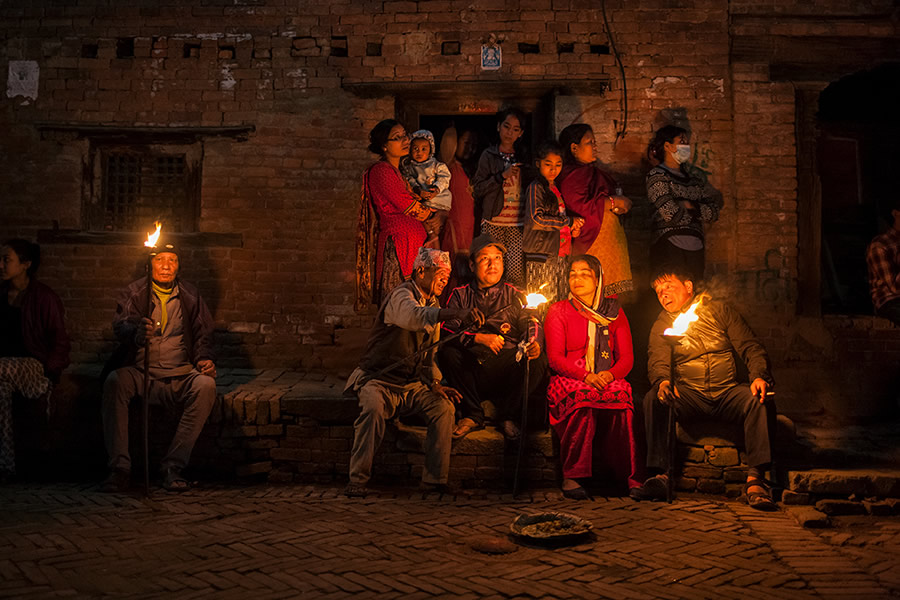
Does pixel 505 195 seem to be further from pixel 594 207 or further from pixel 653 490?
pixel 653 490

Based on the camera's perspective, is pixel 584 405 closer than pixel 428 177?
Yes

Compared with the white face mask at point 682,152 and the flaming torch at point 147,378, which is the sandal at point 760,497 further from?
the flaming torch at point 147,378

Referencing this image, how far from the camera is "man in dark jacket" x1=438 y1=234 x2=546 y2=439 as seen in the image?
580 centimetres

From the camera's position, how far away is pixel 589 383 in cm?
563

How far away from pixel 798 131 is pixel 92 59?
24.5 ft

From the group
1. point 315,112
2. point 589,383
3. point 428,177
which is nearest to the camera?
point 589,383

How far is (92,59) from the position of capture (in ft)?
25.9

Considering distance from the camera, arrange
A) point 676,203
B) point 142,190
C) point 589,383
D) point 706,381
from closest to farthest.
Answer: point 589,383
point 706,381
point 676,203
point 142,190

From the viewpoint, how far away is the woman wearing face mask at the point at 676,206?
6750 mm

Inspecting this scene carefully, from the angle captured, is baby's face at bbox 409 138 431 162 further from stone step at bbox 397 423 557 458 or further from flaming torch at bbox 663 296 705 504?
flaming torch at bbox 663 296 705 504

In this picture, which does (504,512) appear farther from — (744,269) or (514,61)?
(514,61)

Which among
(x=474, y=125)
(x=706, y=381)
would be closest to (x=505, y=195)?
(x=474, y=125)

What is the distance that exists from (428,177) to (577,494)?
3.02 metres

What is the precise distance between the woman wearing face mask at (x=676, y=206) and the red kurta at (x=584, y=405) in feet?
4.32
